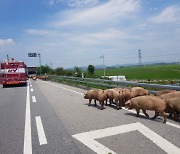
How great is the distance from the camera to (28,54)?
74.7m

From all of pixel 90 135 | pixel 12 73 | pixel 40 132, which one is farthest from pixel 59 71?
pixel 90 135

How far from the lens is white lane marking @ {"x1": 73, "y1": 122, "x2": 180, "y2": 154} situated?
16.5ft

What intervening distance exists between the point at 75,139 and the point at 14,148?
139 centimetres

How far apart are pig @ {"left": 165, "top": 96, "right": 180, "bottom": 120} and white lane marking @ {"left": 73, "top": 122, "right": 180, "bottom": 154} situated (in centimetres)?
108

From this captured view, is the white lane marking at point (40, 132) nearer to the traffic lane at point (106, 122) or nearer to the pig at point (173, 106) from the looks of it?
the traffic lane at point (106, 122)

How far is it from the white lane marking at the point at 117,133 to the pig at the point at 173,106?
1.08 m

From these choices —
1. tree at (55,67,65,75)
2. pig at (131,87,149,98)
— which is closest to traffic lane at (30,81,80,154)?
pig at (131,87,149,98)

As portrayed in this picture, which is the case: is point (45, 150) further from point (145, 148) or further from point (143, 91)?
point (143, 91)

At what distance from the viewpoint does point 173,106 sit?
723cm

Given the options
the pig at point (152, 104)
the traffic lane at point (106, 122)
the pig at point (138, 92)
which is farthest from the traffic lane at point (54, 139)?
the pig at point (138, 92)

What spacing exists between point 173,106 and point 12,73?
962 inches

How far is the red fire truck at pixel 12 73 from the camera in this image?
28750 millimetres

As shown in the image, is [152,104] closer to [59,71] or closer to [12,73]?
[12,73]

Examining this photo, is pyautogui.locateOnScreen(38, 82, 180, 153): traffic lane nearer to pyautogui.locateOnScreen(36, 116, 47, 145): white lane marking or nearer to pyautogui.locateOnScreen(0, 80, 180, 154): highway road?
pyautogui.locateOnScreen(0, 80, 180, 154): highway road
